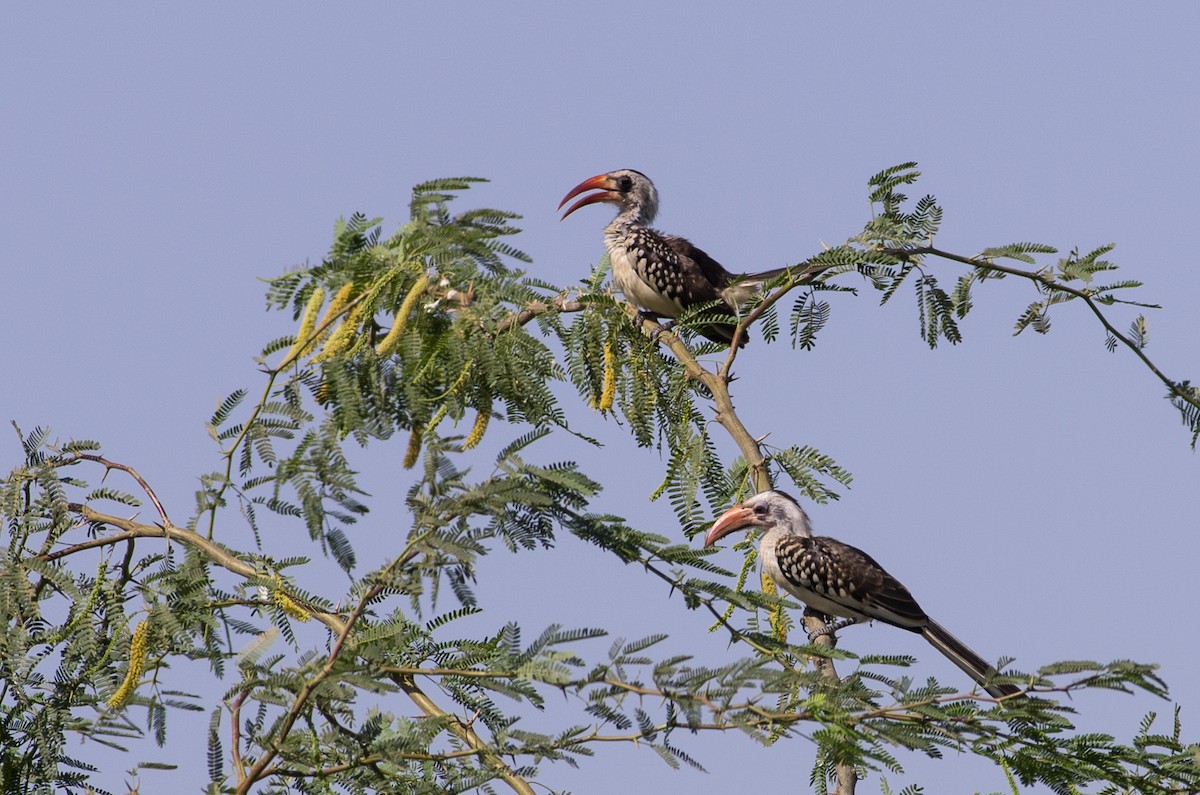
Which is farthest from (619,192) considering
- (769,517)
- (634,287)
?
(769,517)

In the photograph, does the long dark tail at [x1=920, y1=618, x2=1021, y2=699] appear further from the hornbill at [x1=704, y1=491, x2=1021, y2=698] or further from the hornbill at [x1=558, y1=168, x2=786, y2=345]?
the hornbill at [x1=558, y1=168, x2=786, y2=345]

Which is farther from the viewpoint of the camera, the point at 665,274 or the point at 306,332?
the point at 665,274

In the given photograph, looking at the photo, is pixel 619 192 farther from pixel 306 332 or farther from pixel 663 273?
pixel 306 332

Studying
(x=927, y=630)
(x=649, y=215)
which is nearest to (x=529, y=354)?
(x=927, y=630)

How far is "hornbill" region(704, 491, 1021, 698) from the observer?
745 cm

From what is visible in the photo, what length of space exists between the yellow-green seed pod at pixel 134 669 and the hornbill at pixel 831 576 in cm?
339

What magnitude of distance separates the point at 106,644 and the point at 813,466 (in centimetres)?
284

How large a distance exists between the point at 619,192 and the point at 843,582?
3676 mm

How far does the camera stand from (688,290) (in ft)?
28.9

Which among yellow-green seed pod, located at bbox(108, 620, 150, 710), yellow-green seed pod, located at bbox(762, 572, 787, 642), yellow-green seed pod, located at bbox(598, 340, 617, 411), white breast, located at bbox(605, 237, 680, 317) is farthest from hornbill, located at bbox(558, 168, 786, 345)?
yellow-green seed pod, located at bbox(108, 620, 150, 710)

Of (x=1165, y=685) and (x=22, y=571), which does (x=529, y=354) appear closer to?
(x=22, y=571)

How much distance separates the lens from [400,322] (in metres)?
4.63

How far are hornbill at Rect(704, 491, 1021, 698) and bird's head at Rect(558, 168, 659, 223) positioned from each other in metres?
2.94

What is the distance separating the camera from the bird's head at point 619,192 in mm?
10000
